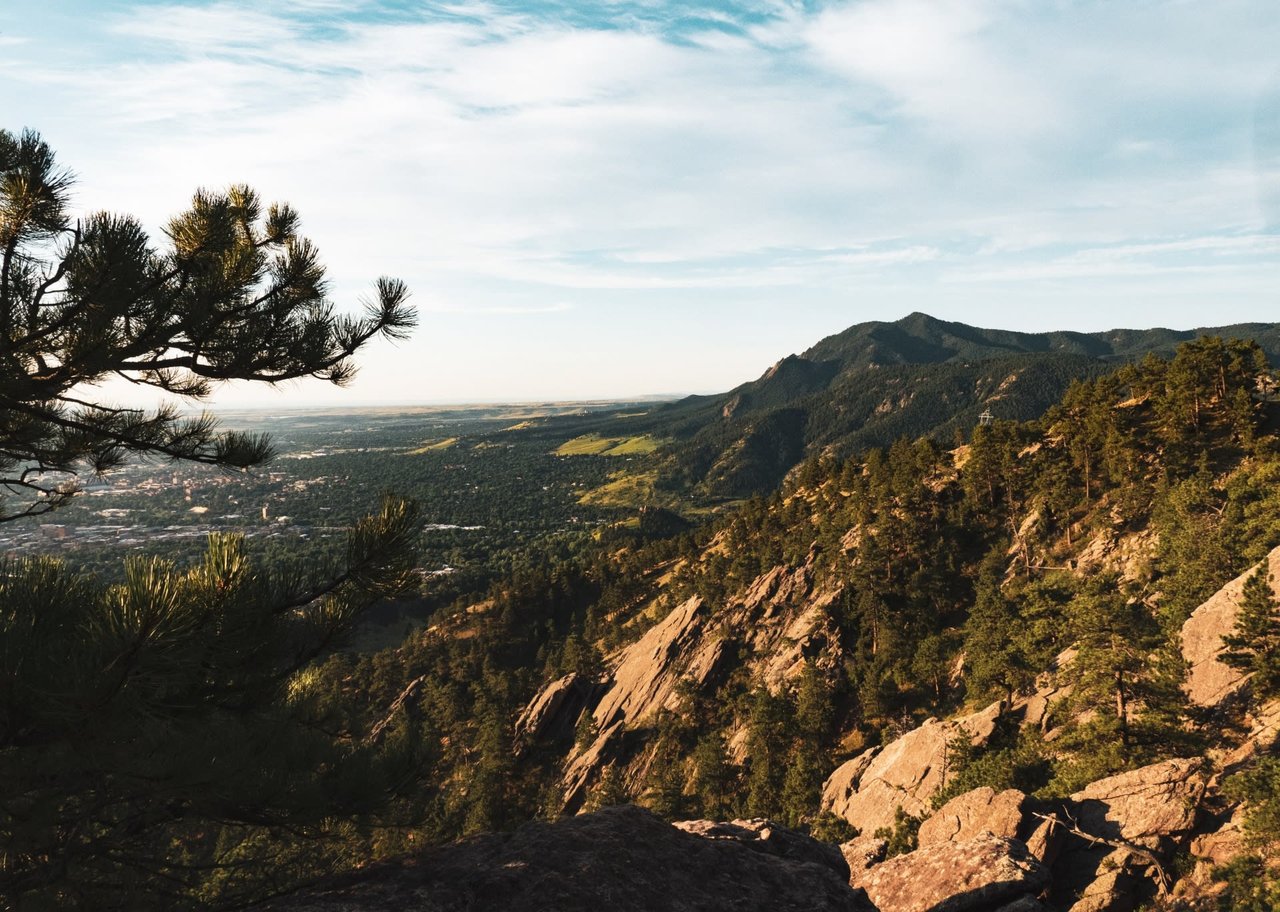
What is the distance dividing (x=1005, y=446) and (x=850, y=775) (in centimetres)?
3535

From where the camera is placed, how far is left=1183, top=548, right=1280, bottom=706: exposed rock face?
69.7 ft

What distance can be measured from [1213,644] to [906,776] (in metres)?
14.1

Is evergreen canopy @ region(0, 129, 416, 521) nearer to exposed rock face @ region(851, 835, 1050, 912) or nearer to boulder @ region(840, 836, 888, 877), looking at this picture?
exposed rock face @ region(851, 835, 1050, 912)

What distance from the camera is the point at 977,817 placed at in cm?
1834

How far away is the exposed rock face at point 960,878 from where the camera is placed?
1212 centimetres

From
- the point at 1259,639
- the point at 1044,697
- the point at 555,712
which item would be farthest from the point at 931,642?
the point at 555,712

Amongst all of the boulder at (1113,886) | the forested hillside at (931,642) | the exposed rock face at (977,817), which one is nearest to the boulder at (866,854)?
the exposed rock face at (977,817)

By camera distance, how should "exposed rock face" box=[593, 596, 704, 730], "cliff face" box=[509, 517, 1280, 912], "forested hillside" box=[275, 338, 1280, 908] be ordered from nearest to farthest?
"cliff face" box=[509, 517, 1280, 912] < "forested hillside" box=[275, 338, 1280, 908] < "exposed rock face" box=[593, 596, 704, 730]

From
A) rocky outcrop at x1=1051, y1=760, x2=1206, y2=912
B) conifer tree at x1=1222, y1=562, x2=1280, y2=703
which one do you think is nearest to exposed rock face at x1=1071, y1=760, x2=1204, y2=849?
rocky outcrop at x1=1051, y1=760, x2=1206, y2=912

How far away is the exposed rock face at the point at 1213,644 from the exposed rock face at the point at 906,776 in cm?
944

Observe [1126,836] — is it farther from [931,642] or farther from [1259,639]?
[931,642]

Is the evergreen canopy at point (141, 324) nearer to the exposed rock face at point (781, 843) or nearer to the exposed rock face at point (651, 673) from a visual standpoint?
the exposed rock face at point (781, 843)

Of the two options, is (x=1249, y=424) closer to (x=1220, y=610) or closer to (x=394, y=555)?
(x=1220, y=610)

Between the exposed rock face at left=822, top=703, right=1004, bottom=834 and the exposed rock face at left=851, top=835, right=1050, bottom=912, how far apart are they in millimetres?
13423
